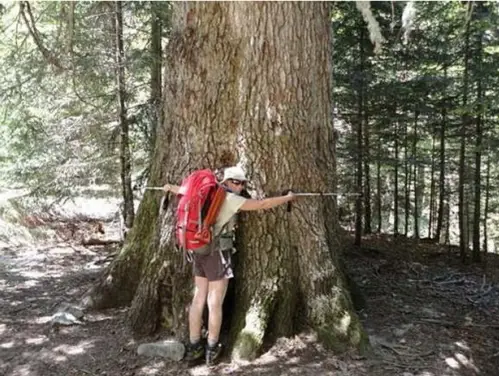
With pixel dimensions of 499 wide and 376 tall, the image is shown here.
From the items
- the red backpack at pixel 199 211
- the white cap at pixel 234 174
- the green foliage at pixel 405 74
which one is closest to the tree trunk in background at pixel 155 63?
the green foliage at pixel 405 74

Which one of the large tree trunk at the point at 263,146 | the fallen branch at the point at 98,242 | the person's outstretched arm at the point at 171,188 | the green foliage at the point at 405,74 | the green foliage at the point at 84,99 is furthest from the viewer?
the green foliage at the point at 405,74

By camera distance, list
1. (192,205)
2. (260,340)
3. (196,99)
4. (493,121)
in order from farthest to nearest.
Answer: (493,121) → (196,99) → (260,340) → (192,205)

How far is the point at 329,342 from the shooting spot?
4824 mm

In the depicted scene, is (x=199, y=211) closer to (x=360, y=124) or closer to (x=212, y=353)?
(x=212, y=353)


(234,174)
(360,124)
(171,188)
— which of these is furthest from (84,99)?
(234,174)

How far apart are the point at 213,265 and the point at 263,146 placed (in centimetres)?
128

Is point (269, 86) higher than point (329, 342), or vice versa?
point (269, 86)

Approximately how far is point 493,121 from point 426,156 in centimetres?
411

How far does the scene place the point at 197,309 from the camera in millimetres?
4691

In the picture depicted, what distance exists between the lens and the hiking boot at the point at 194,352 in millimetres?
4699

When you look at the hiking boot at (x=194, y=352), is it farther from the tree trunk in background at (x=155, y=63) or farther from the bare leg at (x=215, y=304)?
the tree trunk in background at (x=155, y=63)

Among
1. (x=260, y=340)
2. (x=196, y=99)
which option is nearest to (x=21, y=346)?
(x=260, y=340)

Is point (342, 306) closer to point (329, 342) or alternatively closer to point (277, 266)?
point (329, 342)

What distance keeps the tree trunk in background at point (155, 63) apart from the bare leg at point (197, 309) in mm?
5493
